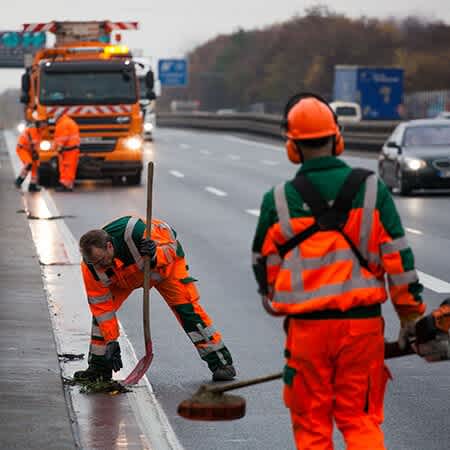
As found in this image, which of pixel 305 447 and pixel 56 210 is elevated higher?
pixel 305 447

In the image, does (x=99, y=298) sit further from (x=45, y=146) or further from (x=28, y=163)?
(x=45, y=146)

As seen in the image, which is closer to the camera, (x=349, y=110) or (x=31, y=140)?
(x=31, y=140)

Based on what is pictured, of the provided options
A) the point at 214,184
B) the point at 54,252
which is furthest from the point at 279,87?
the point at 54,252

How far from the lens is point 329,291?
17.3ft

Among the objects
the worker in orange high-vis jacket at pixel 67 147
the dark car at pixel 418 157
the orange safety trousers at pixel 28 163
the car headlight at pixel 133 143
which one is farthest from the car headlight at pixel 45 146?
the dark car at pixel 418 157

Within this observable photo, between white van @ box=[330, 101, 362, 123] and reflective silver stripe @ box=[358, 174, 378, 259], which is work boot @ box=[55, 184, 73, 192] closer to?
reflective silver stripe @ box=[358, 174, 378, 259]

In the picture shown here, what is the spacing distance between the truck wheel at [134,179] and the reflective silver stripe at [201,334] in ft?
68.8

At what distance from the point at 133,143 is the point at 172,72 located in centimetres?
7416

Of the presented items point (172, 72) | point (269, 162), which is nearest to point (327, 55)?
point (172, 72)

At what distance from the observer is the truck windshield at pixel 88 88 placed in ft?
Result: 96.0

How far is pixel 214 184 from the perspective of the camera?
3027 cm

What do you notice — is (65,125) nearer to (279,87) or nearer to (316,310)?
(316,310)

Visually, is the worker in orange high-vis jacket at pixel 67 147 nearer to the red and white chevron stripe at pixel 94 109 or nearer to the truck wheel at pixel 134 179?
the red and white chevron stripe at pixel 94 109

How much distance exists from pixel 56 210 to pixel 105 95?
21.4 ft
